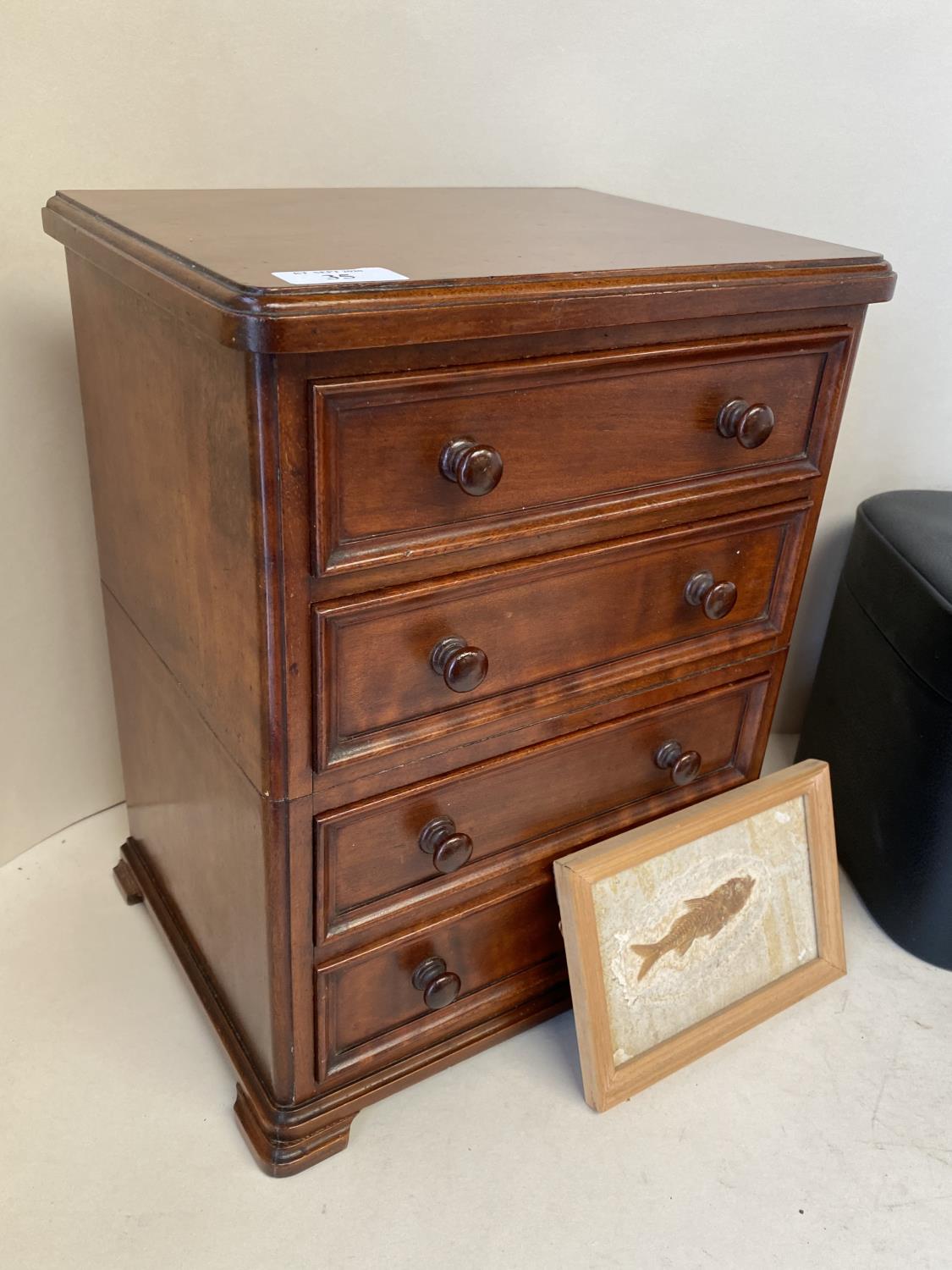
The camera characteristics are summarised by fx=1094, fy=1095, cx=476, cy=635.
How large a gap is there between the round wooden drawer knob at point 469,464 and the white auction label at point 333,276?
0.15 m

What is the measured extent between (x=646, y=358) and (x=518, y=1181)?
910 mm

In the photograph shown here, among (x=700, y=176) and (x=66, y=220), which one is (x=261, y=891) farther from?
(x=700, y=176)

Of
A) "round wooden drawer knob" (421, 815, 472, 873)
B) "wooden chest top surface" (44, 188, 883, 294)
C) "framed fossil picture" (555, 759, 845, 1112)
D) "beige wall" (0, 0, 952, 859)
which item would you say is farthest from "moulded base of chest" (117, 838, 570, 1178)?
"wooden chest top surface" (44, 188, 883, 294)

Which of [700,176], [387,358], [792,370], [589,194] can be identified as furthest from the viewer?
[700,176]

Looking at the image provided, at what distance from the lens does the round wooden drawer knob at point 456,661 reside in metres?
1.04

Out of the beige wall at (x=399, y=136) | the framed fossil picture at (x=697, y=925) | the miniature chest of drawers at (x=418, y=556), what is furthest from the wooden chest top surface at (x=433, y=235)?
the framed fossil picture at (x=697, y=925)

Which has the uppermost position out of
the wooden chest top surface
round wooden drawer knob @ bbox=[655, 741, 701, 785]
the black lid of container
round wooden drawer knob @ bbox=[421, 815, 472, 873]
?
the wooden chest top surface

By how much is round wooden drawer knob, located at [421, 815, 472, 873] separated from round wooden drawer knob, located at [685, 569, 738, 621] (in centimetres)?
37

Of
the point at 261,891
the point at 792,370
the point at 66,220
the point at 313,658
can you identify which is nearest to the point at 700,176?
the point at 792,370

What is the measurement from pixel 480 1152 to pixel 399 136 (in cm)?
129

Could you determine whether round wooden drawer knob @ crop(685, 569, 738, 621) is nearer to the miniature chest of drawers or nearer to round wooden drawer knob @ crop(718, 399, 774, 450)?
the miniature chest of drawers

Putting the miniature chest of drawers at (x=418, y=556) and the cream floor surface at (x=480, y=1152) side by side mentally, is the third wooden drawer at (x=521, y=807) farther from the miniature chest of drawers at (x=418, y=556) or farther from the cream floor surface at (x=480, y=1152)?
the cream floor surface at (x=480, y=1152)

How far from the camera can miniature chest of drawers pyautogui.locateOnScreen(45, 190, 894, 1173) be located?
904mm

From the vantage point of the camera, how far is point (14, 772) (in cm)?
162
